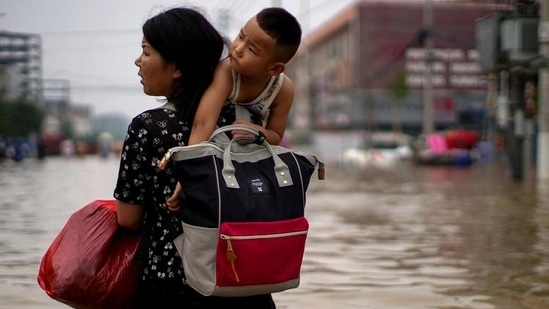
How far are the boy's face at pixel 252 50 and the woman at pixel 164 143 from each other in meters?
0.10

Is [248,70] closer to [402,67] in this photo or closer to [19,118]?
[19,118]

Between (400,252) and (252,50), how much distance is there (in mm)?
6288

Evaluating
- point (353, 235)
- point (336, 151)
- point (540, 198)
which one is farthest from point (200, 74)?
point (336, 151)

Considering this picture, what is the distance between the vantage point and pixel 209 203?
2852 mm

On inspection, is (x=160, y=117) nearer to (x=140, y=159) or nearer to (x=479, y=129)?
(x=140, y=159)

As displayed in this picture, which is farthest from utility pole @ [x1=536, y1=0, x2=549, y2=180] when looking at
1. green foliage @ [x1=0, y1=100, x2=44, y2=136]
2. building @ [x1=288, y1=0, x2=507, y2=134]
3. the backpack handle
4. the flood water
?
building @ [x1=288, y1=0, x2=507, y2=134]

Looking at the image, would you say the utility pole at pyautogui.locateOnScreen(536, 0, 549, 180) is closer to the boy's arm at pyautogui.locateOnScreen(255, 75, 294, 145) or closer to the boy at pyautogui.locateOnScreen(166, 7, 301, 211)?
the boy's arm at pyautogui.locateOnScreen(255, 75, 294, 145)

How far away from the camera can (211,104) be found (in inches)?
121

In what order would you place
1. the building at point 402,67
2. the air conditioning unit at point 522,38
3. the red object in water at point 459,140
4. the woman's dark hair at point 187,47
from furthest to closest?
the building at point 402,67
the red object in water at point 459,140
the air conditioning unit at point 522,38
the woman's dark hair at point 187,47

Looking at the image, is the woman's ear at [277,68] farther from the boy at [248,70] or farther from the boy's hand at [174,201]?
the boy's hand at [174,201]

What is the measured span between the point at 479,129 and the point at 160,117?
71.6 metres

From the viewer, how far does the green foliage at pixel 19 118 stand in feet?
250

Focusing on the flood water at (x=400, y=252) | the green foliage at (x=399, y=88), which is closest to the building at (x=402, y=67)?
the green foliage at (x=399, y=88)

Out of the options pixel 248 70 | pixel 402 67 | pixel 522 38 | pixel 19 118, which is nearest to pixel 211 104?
pixel 248 70
